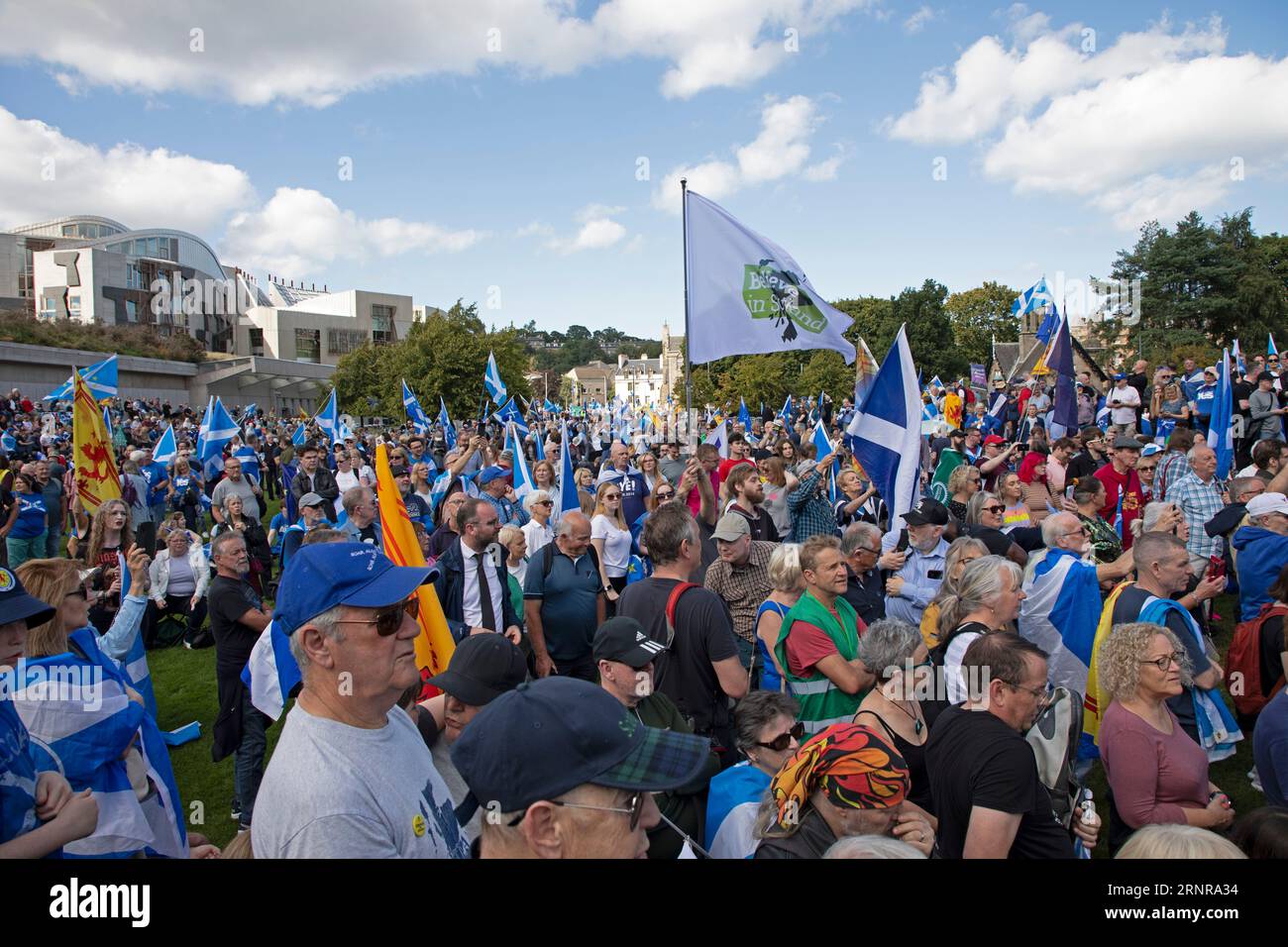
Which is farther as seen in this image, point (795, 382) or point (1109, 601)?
point (795, 382)

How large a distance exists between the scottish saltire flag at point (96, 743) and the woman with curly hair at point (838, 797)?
7.40 ft

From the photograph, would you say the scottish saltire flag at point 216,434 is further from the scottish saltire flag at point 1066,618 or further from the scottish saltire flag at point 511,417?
the scottish saltire flag at point 1066,618

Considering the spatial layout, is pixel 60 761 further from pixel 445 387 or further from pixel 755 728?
pixel 445 387

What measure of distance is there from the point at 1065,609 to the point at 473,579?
370cm

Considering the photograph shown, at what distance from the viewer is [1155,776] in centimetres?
319

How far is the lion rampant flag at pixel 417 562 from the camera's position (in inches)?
186

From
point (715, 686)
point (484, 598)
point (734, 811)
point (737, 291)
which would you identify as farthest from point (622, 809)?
point (737, 291)

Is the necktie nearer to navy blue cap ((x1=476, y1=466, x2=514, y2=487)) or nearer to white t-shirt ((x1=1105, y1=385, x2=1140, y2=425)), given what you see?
navy blue cap ((x1=476, y1=466, x2=514, y2=487))

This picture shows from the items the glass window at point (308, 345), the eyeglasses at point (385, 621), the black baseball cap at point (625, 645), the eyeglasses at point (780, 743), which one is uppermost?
the glass window at point (308, 345)

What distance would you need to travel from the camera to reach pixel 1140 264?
4369 centimetres

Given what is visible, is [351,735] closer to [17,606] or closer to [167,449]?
[17,606]

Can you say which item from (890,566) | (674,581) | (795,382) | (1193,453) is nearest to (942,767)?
(674,581)

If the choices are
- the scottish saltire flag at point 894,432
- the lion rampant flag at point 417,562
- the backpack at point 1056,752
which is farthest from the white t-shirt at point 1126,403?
the lion rampant flag at point 417,562

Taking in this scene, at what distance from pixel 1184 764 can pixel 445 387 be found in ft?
129
